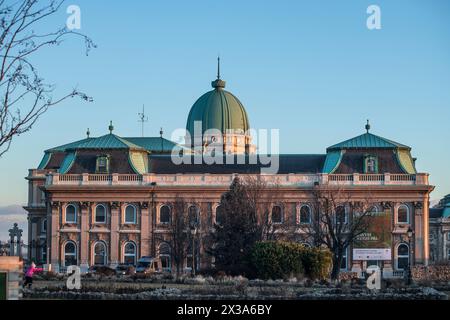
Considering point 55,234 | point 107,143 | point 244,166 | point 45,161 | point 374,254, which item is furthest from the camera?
point 45,161

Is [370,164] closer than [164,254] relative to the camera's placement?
No

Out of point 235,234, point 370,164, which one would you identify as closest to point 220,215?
point 235,234

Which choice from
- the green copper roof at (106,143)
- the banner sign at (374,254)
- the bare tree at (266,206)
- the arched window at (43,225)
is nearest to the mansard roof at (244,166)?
the green copper roof at (106,143)

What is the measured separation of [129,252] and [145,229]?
7.12 feet

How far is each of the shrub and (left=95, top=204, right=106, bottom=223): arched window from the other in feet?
135

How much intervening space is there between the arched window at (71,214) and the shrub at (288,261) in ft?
137

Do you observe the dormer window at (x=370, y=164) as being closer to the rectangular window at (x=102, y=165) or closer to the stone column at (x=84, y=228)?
the rectangular window at (x=102, y=165)

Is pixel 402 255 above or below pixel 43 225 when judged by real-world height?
below

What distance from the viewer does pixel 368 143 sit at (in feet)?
317

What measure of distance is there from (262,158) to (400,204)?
12767mm

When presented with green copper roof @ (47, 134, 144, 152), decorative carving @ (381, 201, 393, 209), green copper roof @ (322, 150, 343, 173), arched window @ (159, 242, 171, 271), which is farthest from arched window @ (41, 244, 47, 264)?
decorative carving @ (381, 201, 393, 209)

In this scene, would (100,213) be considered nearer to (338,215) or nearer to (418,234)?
(418,234)
